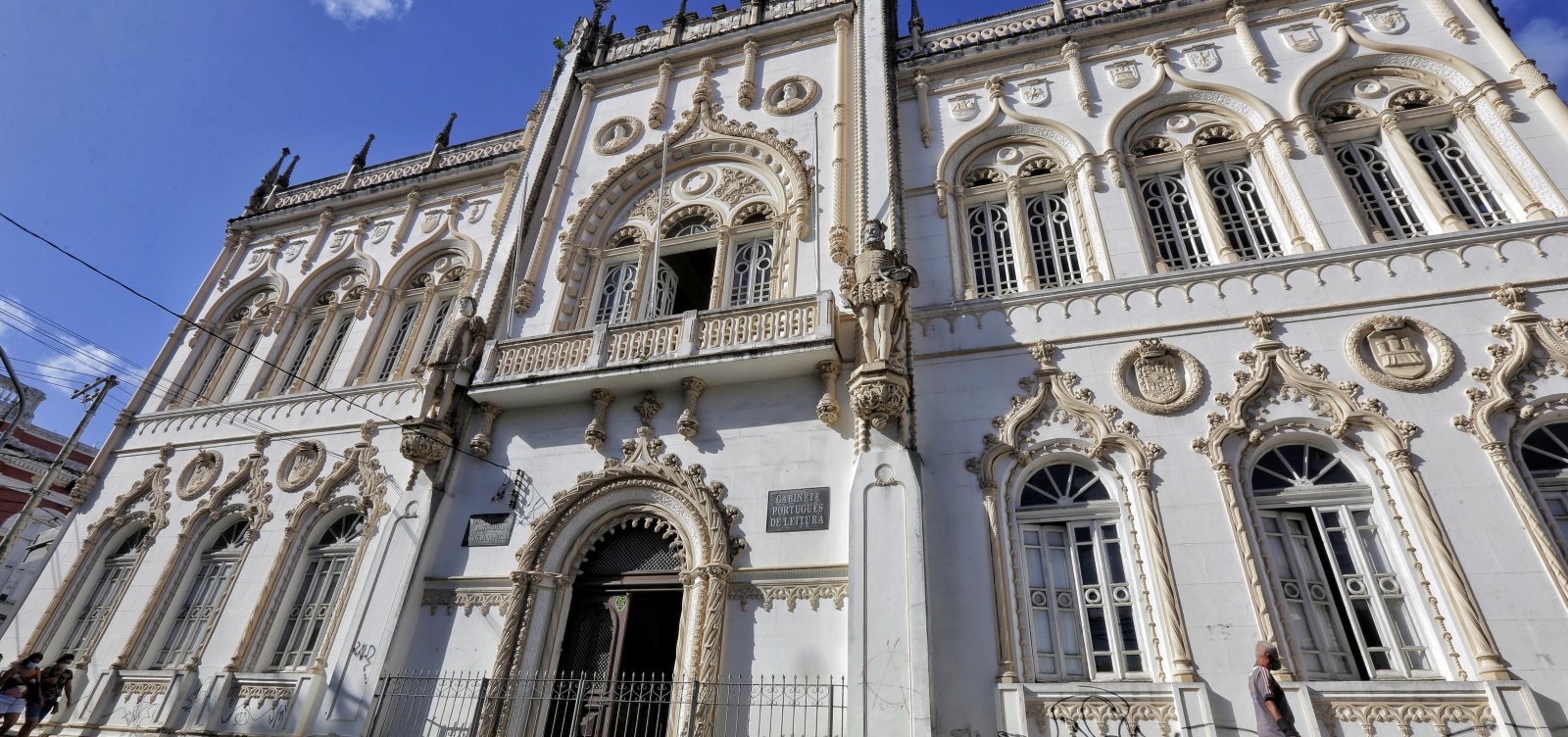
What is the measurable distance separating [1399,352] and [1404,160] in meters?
3.72

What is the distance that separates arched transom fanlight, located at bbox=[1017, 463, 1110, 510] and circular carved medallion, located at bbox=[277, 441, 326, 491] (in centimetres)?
1210

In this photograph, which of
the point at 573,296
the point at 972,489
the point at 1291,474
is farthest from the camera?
the point at 573,296

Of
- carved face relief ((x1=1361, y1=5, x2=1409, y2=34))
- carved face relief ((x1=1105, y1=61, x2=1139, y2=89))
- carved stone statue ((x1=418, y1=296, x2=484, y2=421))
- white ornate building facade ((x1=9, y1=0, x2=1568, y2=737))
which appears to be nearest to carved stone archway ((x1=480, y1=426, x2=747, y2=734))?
white ornate building facade ((x1=9, y1=0, x2=1568, y2=737))

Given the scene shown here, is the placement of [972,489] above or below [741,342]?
below

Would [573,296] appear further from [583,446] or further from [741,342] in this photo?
[741,342]

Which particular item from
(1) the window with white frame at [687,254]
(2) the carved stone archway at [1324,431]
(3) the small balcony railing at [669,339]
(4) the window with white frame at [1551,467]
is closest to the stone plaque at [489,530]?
(3) the small balcony railing at [669,339]

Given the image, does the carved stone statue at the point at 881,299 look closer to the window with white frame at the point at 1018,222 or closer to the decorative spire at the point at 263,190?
the window with white frame at the point at 1018,222

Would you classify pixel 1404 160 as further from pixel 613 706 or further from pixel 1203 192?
pixel 613 706

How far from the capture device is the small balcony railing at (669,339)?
33.0 ft

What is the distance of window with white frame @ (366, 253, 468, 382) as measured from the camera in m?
14.3

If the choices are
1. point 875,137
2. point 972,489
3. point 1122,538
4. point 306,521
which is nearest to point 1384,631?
point 1122,538

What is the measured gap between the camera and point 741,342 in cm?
1036

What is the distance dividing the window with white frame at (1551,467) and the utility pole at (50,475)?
23.2 meters

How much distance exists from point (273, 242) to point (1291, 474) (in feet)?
72.8
